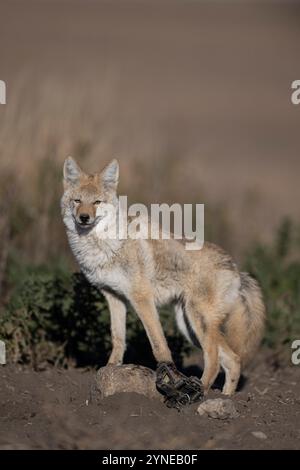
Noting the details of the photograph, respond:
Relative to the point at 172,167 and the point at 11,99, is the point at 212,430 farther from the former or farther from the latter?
the point at 172,167

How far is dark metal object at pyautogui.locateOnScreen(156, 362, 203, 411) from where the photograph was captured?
743 centimetres

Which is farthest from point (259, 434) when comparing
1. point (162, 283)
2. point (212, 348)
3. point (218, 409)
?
point (162, 283)

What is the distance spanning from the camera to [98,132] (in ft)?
45.1

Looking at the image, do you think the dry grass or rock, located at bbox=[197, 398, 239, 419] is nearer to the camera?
rock, located at bbox=[197, 398, 239, 419]

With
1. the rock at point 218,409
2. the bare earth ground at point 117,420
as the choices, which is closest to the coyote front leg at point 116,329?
the bare earth ground at point 117,420

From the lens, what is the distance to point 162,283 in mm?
8250

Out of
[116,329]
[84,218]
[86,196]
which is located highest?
[86,196]

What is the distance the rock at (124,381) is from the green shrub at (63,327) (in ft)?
5.31

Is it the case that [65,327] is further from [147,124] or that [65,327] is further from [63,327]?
[147,124]

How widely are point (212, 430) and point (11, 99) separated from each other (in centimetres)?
723

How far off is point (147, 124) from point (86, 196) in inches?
328

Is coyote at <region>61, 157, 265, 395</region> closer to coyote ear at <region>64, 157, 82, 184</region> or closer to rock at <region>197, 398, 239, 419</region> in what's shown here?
coyote ear at <region>64, 157, 82, 184</region>

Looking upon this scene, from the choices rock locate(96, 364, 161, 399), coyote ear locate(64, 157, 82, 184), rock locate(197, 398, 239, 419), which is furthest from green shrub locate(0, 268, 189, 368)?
rock locate(197, 398, 239, 419)

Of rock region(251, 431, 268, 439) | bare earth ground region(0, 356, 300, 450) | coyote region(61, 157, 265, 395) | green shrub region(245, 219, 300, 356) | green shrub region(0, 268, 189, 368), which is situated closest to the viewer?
bare earth ground region(0, 356, 300, 450)
